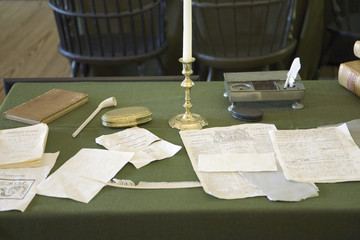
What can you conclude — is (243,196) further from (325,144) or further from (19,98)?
(19,98)

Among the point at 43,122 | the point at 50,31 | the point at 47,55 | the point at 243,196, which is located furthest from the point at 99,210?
the point at 50,31

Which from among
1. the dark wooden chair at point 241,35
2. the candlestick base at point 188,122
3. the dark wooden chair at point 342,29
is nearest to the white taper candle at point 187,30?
the candlestick base at point 188,122

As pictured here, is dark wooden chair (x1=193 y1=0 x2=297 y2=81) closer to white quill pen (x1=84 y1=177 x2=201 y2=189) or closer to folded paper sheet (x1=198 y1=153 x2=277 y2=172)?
folded paper sheet (x1=198 y1=153 x2=277 y2=172)

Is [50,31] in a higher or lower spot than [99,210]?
lower

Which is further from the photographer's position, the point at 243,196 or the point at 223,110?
the point at 223,110

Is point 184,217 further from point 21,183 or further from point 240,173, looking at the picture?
point 21,183

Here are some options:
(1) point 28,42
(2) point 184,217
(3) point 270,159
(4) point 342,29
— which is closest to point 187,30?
(3) point 270,159

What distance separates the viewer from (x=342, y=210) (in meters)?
0.97

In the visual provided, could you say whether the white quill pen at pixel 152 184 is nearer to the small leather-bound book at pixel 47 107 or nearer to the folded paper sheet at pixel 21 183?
the folded paper sheet at pixel 21 183

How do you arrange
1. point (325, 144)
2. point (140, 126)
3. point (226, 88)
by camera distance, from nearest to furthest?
point (325, 144)
point (140, 126)
point (226, 88)

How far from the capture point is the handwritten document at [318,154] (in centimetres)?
108

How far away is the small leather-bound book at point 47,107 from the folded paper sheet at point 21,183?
0.67 feet

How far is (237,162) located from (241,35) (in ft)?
4.74

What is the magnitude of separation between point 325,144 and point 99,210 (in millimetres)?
579
